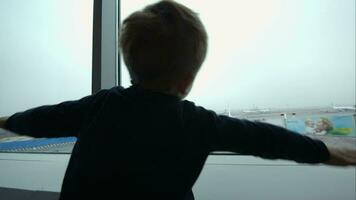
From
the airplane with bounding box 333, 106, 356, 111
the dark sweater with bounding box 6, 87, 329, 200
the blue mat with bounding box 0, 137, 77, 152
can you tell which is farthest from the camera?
the blue mat with bounding box 0, 137, 77, 152

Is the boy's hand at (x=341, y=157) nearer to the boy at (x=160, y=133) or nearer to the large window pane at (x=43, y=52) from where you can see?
the boy at (x=160, y=133)

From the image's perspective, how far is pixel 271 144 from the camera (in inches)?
23.2

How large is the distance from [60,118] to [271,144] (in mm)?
500

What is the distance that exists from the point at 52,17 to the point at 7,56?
1.31ft

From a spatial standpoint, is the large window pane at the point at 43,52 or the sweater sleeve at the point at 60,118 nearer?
the sweater sleeve at the point at 60,118

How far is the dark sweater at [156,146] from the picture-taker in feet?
1.94

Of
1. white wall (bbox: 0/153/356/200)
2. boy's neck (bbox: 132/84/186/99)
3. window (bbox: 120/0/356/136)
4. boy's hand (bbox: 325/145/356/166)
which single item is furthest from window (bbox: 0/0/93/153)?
boy's hand (bbox: 325/145/356/166)

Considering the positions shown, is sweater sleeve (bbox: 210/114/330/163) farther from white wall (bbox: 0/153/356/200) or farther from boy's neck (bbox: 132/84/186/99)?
white wall (bbox: 0/153/356/200)

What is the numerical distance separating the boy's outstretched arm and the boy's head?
0.14 metres

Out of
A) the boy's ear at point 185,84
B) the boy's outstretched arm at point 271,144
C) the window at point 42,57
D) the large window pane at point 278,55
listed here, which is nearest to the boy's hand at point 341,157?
the boy's outstretched arm at point 271,144

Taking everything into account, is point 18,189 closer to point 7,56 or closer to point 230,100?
point 7,56

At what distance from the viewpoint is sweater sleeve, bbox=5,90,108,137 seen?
0.68m

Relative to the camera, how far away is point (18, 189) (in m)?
1.60

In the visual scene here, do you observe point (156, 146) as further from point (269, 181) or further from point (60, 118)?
point (269, 181)
